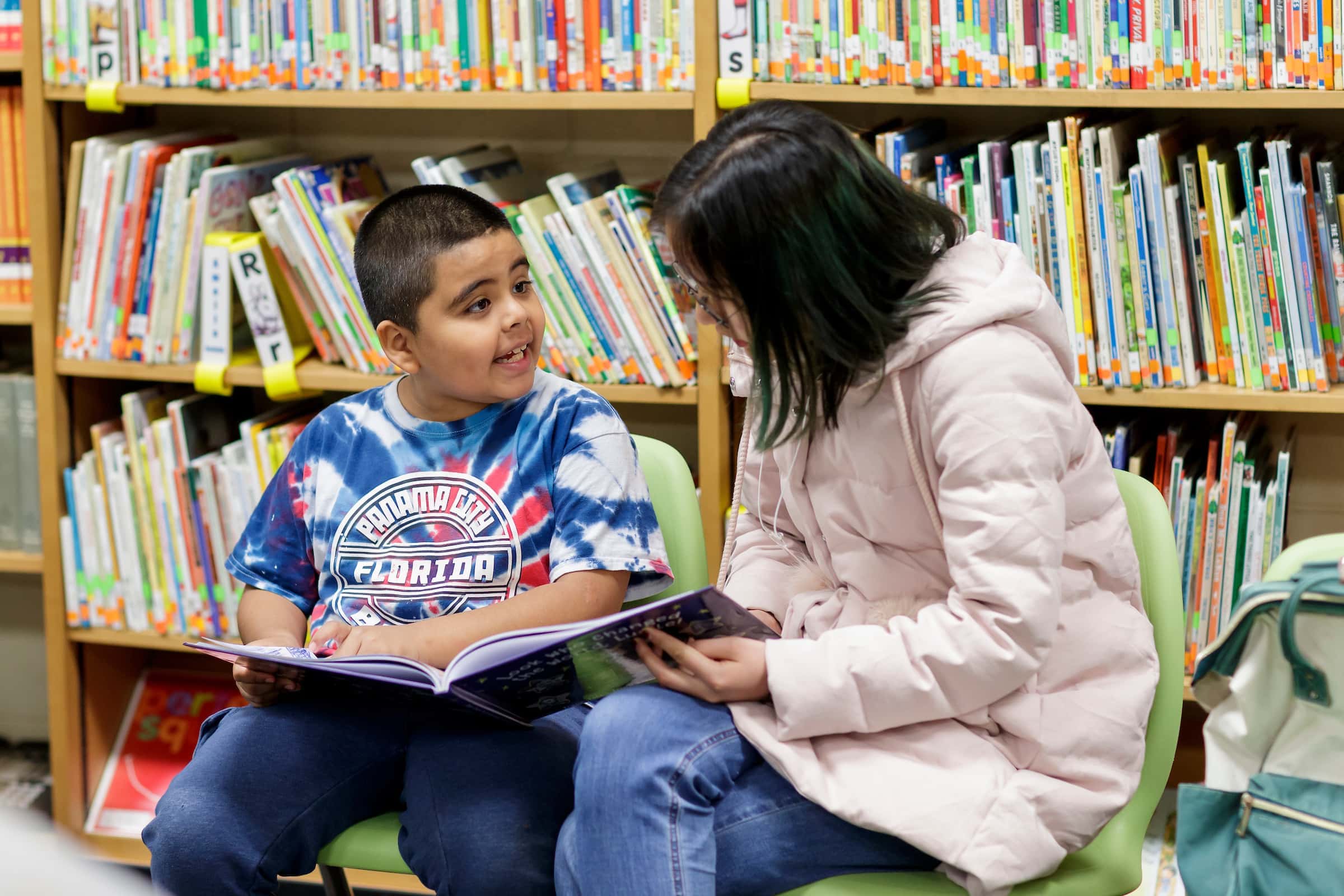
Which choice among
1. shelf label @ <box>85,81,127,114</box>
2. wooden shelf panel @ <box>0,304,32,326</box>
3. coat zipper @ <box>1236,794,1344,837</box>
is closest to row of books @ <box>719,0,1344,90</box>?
shelf label @ <box>85,81,127,114</box>

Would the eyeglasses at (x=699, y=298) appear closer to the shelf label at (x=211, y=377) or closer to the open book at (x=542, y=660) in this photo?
the open book at (x=542, y=660)

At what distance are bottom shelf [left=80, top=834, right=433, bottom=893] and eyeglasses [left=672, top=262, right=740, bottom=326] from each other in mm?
1177

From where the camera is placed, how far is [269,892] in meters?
1.22

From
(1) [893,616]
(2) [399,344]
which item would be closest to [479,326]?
(2) [399,344]

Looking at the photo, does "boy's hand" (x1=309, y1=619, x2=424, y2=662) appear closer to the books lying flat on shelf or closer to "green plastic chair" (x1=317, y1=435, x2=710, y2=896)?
"green plastic chair" (x1=317, y1=435, x2=710, y2=896)

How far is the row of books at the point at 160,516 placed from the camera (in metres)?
2.01

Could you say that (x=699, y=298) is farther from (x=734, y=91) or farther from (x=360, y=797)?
(x=734, y=91)

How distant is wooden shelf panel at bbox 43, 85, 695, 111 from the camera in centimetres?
176

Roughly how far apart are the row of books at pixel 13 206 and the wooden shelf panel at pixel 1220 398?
1533 mm

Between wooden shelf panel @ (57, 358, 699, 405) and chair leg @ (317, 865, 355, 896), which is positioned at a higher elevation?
wooden shelf panel @ (57, 358, 699, 405)

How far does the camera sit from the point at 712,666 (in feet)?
3.47

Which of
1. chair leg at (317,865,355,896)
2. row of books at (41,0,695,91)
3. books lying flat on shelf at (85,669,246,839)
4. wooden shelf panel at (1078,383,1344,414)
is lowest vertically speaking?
books lying flat on shelf at (85,669,246,839)

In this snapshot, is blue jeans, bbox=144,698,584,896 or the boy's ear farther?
the boy's ear

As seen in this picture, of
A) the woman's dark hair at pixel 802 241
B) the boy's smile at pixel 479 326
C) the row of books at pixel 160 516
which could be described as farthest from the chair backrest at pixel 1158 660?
the row of books at pixel 160 516
